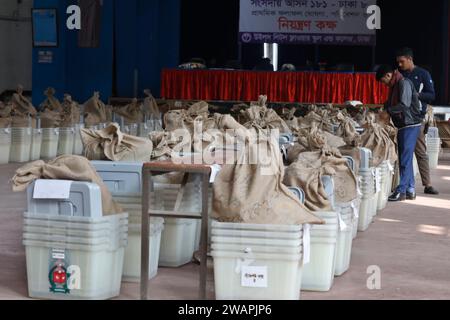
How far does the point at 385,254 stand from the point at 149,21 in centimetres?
1655

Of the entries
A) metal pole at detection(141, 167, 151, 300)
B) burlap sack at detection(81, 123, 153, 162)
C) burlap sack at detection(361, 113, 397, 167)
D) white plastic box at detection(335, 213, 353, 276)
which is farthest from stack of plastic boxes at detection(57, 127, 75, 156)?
metal pole at detection(141, 167, 151, 300)

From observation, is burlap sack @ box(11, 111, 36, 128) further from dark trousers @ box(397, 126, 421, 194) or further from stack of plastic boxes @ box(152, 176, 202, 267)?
stack of plastic boxes @ box(152, 176, 202, 267)

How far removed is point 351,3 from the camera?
21.6m

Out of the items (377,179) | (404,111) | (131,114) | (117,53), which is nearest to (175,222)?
(377,179)

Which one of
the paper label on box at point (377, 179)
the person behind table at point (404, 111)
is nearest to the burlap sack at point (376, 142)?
the paper label on box at point (377, 179)

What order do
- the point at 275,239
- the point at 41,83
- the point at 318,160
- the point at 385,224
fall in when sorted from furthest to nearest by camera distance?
the point at 41,83, the point at 385,224, the point at 318,160, the point at 275,239

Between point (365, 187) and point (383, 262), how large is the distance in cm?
126

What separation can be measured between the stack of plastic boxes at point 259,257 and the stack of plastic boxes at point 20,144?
8.21 m

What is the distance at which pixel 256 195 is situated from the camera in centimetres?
461

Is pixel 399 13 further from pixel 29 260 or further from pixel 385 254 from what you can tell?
pixel 29 260

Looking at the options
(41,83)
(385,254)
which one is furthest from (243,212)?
(41,83)

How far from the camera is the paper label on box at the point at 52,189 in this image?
14.9ft

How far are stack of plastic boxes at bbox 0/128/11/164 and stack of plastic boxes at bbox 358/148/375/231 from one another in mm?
5897

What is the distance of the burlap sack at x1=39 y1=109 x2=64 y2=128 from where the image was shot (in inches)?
509
